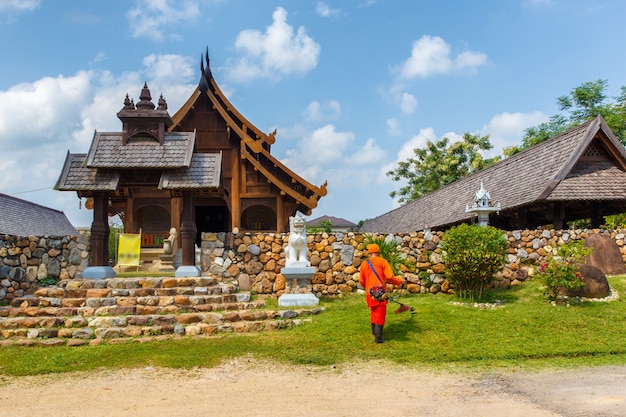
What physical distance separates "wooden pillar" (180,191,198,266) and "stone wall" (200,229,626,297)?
25.2 inches

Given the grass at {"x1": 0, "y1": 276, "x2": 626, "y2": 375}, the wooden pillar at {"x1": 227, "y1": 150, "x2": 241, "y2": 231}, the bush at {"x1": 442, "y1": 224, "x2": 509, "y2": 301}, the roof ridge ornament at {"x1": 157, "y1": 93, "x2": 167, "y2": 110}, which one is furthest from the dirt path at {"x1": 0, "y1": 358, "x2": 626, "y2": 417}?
the wooden pillar at {"x1": 227, "y1": 150, "x2": 241, "y2": 231}

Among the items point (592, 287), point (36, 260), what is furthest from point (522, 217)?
point (36, 260)

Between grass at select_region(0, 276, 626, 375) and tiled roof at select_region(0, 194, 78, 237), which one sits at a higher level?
tiled roof at select_region(0, 194, 78, 237)

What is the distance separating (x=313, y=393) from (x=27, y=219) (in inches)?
916

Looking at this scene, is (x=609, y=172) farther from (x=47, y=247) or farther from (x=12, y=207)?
(x=12, y=207)

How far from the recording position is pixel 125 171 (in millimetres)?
11812

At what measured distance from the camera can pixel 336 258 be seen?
42.1ft

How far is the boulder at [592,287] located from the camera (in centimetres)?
1068

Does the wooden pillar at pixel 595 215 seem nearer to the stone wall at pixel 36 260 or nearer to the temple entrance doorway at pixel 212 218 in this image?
the temple entrance doorway at pixel 212 218

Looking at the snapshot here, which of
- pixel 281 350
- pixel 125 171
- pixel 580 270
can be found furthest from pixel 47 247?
pixel 580 270

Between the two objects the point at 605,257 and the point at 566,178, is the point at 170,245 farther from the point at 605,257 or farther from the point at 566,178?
the point at 605,257

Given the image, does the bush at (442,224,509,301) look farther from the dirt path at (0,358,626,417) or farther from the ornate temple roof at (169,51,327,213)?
the ornate temple roof at (169,51,327,213)

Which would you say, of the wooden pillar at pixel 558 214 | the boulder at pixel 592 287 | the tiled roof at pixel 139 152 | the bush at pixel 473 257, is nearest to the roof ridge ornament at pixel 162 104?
the tiled roof at pixel 139 152

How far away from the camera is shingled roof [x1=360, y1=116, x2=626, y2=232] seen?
553 inches
